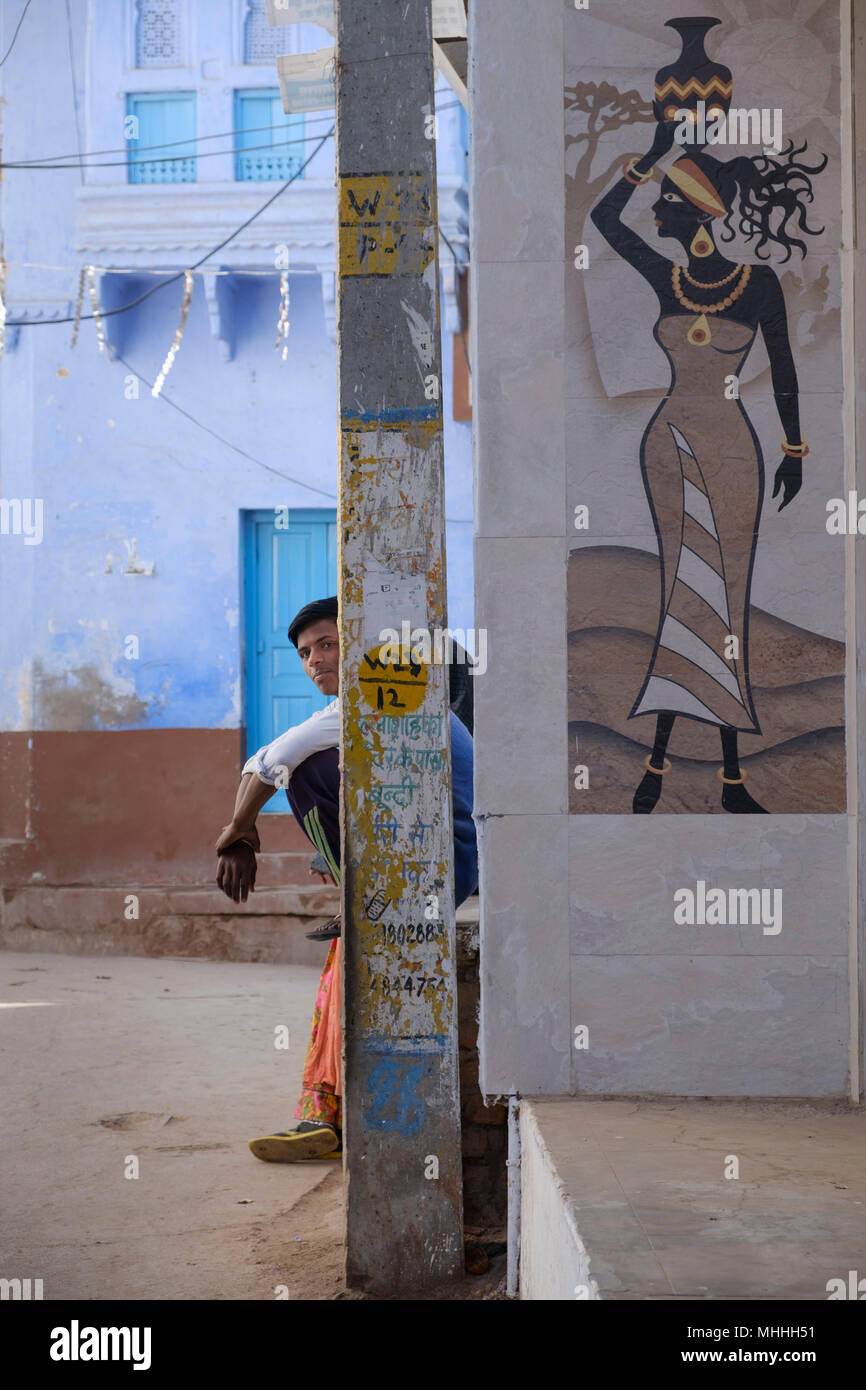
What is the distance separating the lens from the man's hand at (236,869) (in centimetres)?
377

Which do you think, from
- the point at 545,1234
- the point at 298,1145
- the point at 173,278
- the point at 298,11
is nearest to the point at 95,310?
the point at 173,278

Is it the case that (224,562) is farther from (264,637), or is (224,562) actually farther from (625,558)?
(625,558)

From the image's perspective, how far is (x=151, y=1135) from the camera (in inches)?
184

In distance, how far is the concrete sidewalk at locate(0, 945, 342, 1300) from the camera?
3436mm

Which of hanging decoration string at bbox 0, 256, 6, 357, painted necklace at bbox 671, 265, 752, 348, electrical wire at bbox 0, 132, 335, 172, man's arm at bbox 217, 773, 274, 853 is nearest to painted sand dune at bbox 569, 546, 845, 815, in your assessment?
painted necklace at bbox 671, 265, 752, 348

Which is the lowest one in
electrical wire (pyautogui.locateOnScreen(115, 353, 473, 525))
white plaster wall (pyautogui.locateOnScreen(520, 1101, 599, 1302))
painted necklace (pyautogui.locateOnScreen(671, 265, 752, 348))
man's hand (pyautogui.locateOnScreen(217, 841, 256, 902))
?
white plaster wall (pyautogui.locateOnScreen(520, 1101, 599, 1302))

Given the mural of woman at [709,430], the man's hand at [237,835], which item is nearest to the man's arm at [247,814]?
the man's hand at [237,835]

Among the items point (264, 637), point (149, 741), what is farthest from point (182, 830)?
point (264, 637)

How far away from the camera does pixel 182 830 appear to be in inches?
369

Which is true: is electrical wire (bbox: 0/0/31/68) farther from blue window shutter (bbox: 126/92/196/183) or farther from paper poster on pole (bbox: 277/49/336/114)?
paper poster on pole (bbox: 277/49/336/114)

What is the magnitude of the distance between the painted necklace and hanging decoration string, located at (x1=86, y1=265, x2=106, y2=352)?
295 inches

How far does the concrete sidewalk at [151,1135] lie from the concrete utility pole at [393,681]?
0.35 meters

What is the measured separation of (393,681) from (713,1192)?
1363mm

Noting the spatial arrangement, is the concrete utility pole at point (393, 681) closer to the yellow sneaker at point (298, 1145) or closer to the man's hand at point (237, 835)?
the man's hand at point (237, 835)
